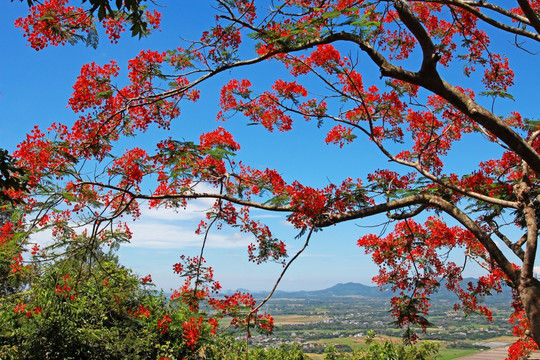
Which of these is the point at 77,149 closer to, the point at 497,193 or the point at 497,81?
the point at 497,193

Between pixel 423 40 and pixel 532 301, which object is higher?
pixel 423 40

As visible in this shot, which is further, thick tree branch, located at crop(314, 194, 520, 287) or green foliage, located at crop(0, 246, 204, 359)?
green foliage, located at crop(0, 246, 204, 359)

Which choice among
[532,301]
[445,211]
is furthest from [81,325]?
[532,301]

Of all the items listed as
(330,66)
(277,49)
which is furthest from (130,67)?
(330,66)

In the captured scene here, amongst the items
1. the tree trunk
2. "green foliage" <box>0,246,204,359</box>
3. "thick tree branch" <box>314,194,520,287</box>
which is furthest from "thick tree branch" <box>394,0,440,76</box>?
"green foliage" <box>0,246,204,359</box>

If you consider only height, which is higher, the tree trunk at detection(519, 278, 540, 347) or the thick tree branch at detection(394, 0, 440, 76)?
the thick tree branch at detection(394, 0, 440, 76)

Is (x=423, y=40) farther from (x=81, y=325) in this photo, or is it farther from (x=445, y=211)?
(x=81, y=325)

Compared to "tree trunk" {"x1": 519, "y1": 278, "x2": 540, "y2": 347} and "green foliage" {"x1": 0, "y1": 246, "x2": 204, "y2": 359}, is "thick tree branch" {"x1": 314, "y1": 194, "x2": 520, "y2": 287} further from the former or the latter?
"green foliage" {"x1": 0, "y1": 246, "x2": 204, "y2": 359}

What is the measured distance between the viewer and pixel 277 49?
167 inches

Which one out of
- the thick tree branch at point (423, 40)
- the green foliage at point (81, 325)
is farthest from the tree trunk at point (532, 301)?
the green foliage at point (81, 325)

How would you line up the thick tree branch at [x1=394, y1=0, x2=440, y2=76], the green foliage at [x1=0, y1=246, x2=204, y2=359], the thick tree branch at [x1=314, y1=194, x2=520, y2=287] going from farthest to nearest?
the green foliage at [x1=0, y1=246, x2=204, y2=359] < the thick tree branch at [x1=314, y1=194, x2=520, y2=287] < the thick tree branch at [x1=394, y1=0, x2=440, y2=76]

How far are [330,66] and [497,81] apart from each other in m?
2.98

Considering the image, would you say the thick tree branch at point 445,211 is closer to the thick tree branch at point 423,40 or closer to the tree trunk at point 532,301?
the tree trunk at point 532,301

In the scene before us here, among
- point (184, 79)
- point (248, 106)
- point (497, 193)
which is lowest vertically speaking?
point (497, 193)
